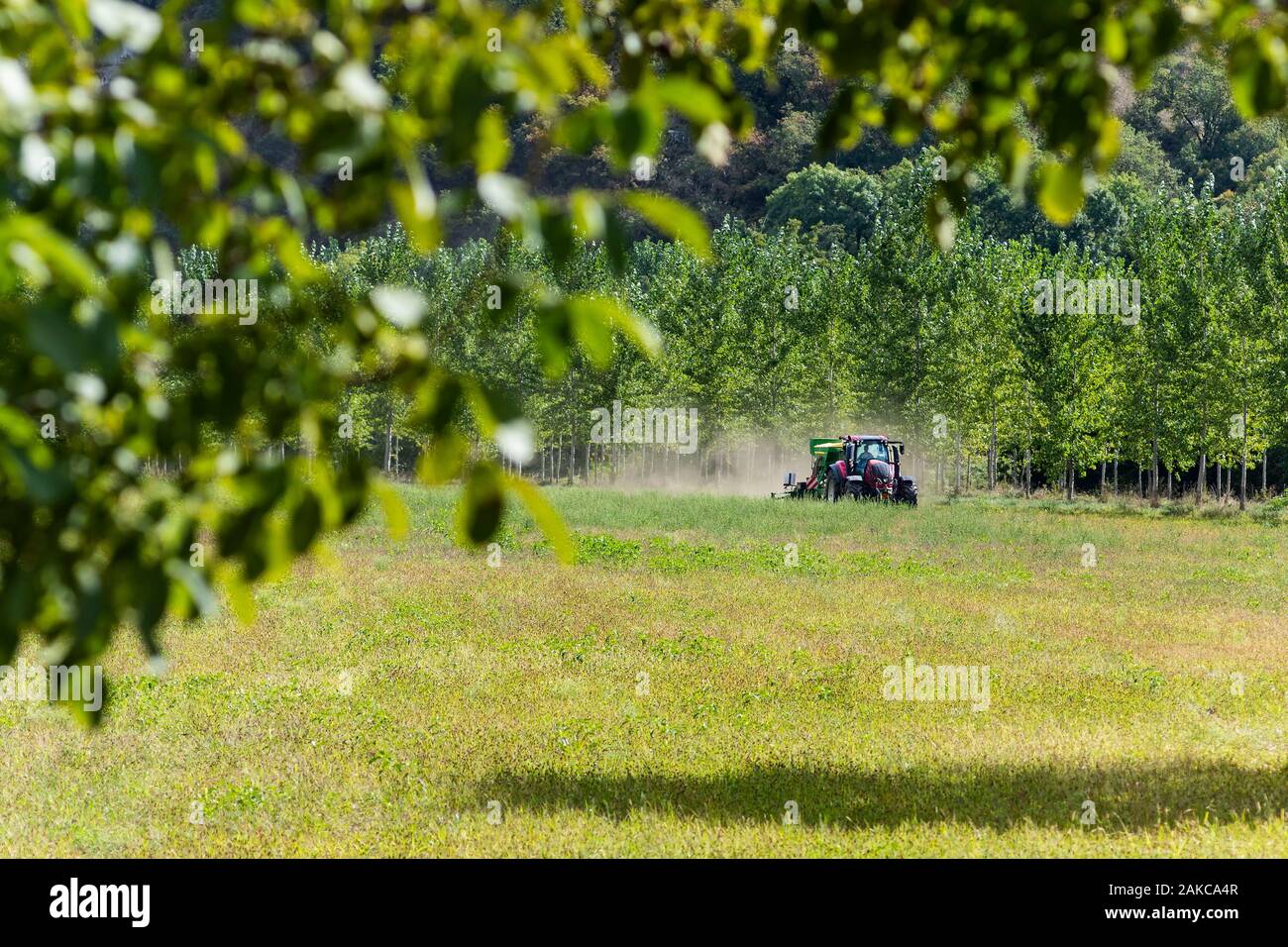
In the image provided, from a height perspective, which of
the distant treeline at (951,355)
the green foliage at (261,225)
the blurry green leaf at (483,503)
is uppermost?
the distant treeline at (951,355)

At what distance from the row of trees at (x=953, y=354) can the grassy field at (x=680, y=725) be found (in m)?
25.5

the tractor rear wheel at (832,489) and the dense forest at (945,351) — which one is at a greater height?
the dense forest at (945,351)

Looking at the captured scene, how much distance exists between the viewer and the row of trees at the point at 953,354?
4984 centimetres

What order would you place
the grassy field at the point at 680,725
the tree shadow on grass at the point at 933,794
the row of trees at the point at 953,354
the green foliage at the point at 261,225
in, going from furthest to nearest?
the row of trees at the point at 953,354 → the tree shadow on grass at the point at 933,794 → the grassy field at the point at 680,725 → the green foliage at the point at 261,225

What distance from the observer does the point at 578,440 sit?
7969 centimetres

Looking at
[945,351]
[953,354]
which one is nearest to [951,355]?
[953,354]

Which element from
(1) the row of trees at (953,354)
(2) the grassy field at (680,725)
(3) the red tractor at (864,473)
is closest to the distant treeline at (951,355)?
(1) the row of trees at (953,354)

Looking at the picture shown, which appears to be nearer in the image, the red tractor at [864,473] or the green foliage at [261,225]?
the green foliage at [261,225]

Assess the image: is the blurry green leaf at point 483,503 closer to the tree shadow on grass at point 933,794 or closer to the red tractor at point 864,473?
the tree shadow on grass at point 933,794

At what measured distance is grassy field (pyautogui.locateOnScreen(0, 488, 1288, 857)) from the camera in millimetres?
9469

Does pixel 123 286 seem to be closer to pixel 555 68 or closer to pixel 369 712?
pixel 555 68

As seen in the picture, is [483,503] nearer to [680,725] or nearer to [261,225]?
[261,225]

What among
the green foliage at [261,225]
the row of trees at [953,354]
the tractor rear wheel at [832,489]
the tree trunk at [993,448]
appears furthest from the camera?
the tree trunk at [993,448]
